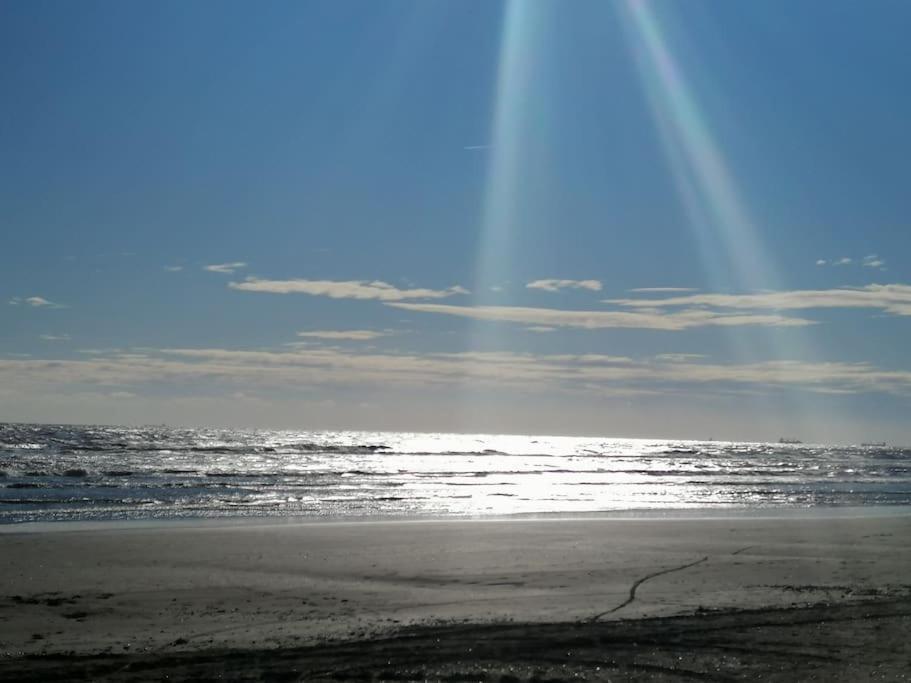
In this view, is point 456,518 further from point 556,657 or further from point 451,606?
point 556,657

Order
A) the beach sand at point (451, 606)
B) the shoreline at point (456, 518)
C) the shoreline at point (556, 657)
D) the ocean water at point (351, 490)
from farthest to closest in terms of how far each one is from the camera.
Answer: the ocean water at point (351, 490), the shoreline at point (456, 518), the beach sand at point (451, 606), the shoreline at point (556, 657)

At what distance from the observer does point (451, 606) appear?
9.62 m

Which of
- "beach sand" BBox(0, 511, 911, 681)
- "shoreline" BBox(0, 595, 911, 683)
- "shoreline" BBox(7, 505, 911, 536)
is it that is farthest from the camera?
"shoreline" BBox(7, 505, 911, 536)

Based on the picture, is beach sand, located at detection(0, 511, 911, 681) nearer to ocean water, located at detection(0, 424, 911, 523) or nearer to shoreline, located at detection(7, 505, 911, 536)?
shoreline, located at detection(7, 505, 911, 536)

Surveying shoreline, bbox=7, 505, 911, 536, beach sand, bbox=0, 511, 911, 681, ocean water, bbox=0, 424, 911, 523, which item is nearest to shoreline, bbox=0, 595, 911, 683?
beach sand, bbox=0, 511, 911, 681

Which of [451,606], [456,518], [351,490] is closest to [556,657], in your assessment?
[451,606]

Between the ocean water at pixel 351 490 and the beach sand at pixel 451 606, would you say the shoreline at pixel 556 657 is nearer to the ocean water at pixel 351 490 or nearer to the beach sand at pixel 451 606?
the beach sand at pixel 451 606

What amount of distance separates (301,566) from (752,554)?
7.57 metres

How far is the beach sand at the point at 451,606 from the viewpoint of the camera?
6766 millimetres

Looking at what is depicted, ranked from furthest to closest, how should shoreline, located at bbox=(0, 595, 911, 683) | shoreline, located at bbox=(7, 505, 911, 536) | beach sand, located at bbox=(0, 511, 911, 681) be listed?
shoreline, located at bbox=(7, 505, 911, 536), beach sand, located at bbox=(0, 511, 911, 681), shoreline, located at bbox=(0, 595, 911, 683)

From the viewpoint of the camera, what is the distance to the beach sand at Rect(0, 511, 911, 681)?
6766 millimetres

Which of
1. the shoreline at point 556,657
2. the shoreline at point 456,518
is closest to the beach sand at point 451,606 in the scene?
the shoreline at point 556,657

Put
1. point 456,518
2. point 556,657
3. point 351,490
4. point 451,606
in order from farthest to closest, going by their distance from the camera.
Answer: point 351,490 → point 456,518 → point 451,606 → point 556,657

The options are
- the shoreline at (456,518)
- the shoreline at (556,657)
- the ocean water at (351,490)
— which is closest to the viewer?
the shoreline at (556,657)
